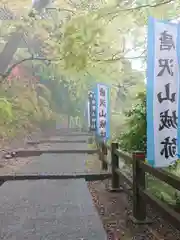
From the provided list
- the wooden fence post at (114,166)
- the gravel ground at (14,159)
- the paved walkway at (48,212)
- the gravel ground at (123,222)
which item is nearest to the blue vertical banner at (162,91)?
the gravel ground at (123,222)

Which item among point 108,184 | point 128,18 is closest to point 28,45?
point 108,184

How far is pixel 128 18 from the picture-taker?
6234mm

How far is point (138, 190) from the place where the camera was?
548 centimetres

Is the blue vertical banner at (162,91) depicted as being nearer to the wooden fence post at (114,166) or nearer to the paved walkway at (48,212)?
the paved walkway at (48,212)

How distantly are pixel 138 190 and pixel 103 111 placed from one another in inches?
300

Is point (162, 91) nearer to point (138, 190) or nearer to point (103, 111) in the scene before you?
point (138, 190)

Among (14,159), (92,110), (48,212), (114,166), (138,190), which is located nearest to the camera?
(138,190)

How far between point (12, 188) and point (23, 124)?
1526 cm

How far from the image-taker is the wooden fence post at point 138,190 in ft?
17.9

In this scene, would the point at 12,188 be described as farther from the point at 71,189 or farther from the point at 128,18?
the point at 128,18

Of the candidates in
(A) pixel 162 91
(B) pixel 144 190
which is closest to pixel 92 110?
(B) pixel 144 190

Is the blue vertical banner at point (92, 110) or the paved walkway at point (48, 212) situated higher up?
the blue vertical banner at point (92, 110)

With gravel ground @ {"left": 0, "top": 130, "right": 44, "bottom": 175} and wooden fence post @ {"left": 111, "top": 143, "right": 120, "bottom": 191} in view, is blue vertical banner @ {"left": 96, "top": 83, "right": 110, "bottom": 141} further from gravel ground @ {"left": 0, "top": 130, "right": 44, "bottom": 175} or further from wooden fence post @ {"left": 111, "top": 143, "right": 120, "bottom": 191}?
wooden fence post @ {"left": 111, "top": 143, "right": 120, "bottom": 191}

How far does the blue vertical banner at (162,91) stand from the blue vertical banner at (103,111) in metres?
7.56
